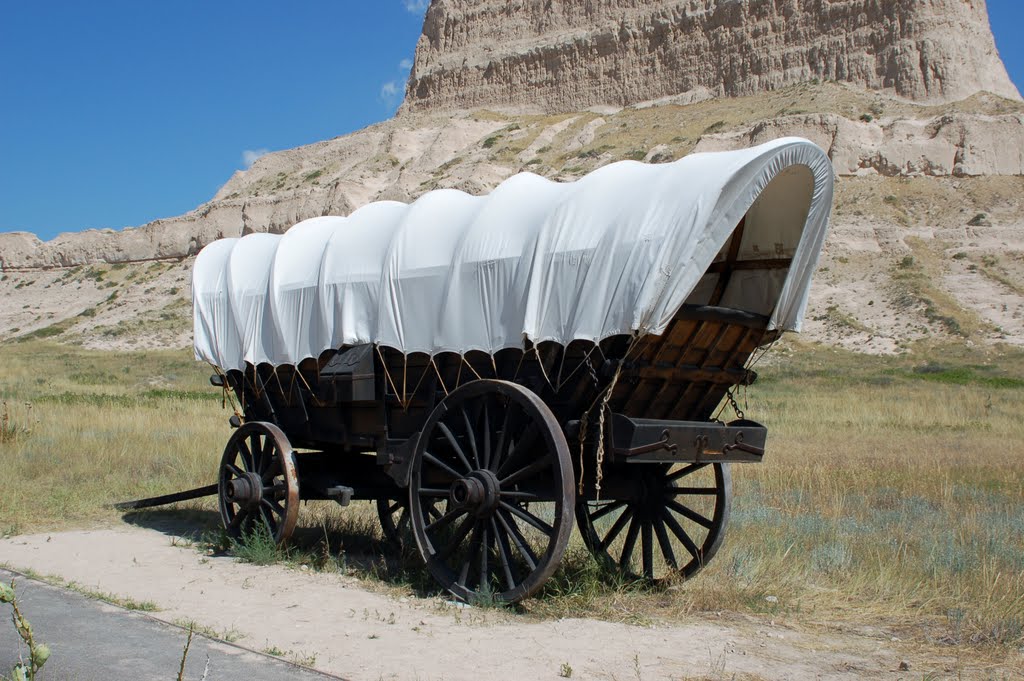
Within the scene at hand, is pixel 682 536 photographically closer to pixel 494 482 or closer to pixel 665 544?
pixel 665 544

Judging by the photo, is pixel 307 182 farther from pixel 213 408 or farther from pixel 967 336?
pixel 213 408

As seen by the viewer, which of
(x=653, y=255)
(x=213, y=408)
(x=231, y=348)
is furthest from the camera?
(x=213, y=408)

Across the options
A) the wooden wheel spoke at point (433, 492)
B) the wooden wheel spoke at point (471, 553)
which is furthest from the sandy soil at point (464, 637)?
the wooden wheel spoke at point (433, 492)

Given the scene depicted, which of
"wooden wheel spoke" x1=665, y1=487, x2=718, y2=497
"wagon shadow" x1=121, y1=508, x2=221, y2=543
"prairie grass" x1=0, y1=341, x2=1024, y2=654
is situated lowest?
"wagon shadow" x1=121, y1=508, x2=221, y2=543

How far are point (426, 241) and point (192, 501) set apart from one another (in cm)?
591

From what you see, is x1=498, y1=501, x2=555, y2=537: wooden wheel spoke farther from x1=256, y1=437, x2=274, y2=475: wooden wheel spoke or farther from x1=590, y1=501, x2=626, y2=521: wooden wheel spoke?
x1=256, y1=437, x2=274, y2=475: wooden wheel spoke

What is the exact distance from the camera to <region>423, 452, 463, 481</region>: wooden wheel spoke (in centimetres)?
632

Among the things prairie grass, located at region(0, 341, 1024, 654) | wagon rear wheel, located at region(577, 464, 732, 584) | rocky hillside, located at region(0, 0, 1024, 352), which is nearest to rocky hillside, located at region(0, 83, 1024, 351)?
rocky hillside, located at region(0, 0, 1024, 352)

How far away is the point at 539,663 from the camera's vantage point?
4871mm

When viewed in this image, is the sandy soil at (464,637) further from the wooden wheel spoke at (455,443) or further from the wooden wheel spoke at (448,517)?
the wooden wheel spoke at (455,443)

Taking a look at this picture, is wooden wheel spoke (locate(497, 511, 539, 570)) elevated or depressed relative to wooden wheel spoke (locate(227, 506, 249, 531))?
elevated

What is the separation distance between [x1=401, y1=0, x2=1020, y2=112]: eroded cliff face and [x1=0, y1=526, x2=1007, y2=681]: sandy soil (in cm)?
6968

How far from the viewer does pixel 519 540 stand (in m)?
5.97

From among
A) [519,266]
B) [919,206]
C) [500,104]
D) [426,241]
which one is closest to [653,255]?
[519,266]
